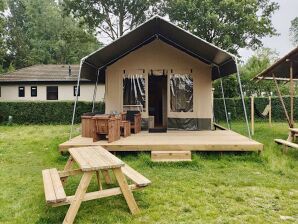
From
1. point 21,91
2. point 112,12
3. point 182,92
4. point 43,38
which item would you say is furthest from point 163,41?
point 43,38

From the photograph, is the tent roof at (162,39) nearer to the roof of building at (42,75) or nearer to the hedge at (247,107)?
the hedge at (247,107)

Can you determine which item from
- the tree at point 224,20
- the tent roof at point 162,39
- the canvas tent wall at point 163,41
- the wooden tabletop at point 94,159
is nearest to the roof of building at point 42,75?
the tree at point 224,20

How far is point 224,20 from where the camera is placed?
61.0 feet

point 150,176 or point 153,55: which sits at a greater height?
point 153,55

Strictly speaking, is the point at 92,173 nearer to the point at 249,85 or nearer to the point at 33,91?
the point at 33,91

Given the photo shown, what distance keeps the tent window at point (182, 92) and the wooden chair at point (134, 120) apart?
4.27 ft

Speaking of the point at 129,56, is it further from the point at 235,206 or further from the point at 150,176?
the point at 235,206

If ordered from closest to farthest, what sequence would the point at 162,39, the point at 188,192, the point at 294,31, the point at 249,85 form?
1. the point at 188,192
2. the point at 162,39
3. the point at 249,85
4. the point at 294,31

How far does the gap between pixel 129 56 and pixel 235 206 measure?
6926 mm

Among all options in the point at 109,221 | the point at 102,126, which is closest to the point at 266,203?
the point at 109,221

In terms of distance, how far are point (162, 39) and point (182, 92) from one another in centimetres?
173

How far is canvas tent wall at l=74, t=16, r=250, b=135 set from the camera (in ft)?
26.1

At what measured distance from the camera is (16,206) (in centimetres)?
396

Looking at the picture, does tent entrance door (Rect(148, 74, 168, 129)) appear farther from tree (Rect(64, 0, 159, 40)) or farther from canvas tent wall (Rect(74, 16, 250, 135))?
tree (Rect(64, 0, 159, 40))
